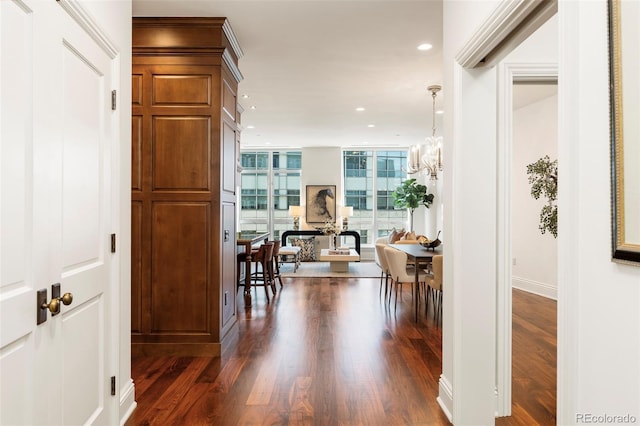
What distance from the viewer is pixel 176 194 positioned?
3479mm

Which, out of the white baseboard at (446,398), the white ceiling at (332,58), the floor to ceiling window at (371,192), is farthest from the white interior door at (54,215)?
the floor to ceiling window at (371,192)

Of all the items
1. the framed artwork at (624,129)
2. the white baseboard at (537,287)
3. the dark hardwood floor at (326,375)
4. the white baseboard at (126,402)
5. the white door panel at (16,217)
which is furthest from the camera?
the white baseboard at (537,287)

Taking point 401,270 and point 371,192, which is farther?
point 371,192

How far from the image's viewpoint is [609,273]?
1.11m

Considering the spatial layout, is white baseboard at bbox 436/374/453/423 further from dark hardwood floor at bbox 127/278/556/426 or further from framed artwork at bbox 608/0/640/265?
framed artwork at bbox 608/0/640/265

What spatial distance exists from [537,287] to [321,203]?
580 centimetres

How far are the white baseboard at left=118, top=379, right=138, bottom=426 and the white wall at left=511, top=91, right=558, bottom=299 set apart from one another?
206 inches

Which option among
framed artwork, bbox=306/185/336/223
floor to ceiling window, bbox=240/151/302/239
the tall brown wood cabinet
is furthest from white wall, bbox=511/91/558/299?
floor to ceiling window, bbox=240/151/302/239

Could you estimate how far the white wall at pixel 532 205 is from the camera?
5.85 metres

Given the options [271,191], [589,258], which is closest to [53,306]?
[589,258]

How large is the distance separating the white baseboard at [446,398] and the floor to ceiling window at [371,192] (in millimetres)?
8355

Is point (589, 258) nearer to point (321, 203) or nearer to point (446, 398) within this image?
point (446, 398)

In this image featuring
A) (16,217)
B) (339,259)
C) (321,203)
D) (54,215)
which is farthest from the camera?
(321,203)

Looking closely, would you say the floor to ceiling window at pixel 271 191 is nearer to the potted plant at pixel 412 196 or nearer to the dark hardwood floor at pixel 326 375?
the potted plant at pixel 412 196
